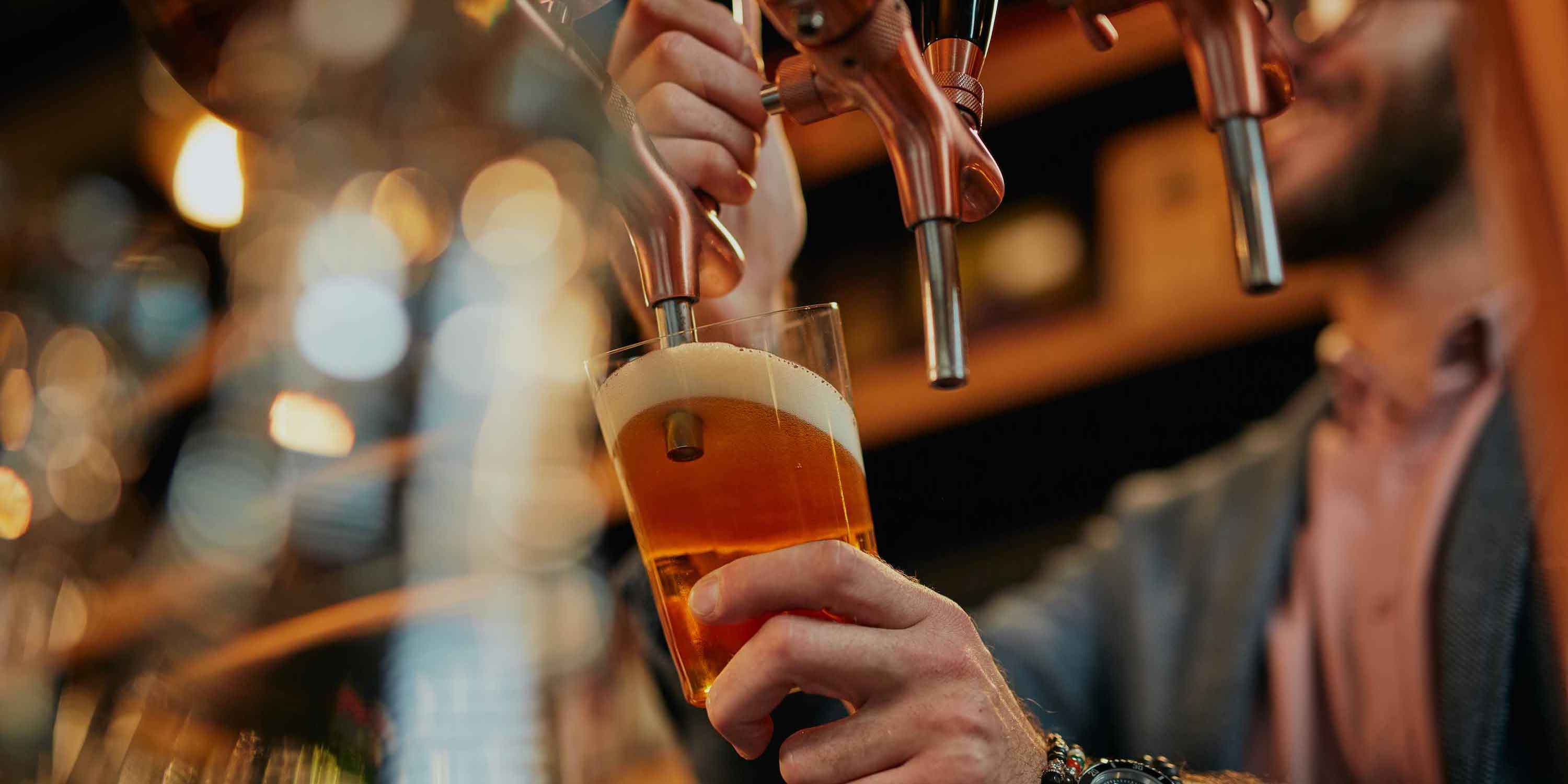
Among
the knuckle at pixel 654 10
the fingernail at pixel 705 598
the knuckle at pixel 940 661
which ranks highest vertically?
the knuckle at pixel 654 10

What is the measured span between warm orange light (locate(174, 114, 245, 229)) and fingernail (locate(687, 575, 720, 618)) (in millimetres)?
2223

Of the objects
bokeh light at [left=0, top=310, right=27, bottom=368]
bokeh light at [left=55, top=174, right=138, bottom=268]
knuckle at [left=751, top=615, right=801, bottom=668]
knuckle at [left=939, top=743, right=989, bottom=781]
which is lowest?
knuckle at [left=939, top=743, right=989, bottom=781]

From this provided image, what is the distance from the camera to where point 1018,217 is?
207 centimetres

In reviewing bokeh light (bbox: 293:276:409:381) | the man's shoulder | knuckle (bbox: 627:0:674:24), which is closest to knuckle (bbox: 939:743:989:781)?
knuckle (bbox: 627:0:674:24)

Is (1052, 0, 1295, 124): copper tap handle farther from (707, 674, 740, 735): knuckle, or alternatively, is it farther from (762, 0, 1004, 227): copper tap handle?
(707, 674, 740, 735): knuckle

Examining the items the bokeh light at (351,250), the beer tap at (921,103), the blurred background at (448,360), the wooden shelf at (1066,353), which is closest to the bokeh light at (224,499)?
the blurred background at (448,360)

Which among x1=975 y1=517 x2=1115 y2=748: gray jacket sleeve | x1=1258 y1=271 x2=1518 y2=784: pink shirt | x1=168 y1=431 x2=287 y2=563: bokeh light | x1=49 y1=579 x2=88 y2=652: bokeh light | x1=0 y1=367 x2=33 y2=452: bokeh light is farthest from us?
x1=0 y1=367 x2=33 y2=452: bokeh light

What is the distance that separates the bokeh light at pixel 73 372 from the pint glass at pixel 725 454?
2.45m

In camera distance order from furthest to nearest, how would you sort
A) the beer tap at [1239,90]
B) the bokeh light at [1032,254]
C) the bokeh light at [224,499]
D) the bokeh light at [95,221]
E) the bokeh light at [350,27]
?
1. the bokeh light at [95,221]
2. the bokeh light at [224,499]
3. the bokeh light at [1032,254]
4. the bokeh light at [350,27]
5. the beer tap at [1239,90]

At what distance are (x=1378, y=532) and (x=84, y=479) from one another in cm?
247

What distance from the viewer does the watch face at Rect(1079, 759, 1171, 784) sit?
0.71 meters

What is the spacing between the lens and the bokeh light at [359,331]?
239 cm

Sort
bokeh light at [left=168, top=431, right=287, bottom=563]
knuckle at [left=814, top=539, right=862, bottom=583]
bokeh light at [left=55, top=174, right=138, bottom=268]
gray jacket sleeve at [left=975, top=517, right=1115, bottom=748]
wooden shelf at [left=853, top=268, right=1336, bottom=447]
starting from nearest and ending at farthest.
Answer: knuckle at [left=814, top=539, right=862, bottom=583], gray jacket sleeve at [left=975, top=517, right=1115, bottom=748], wooden shelf at [left=853, top=268, right=1336, bottom=447], bokeh light at [left=168, top=431, right=287, bottom=563], bokeh light at [left=55, top=174, right=138, bottom=268]

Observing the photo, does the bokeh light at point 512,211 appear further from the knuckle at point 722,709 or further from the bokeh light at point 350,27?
the knuckle at point 722,709
